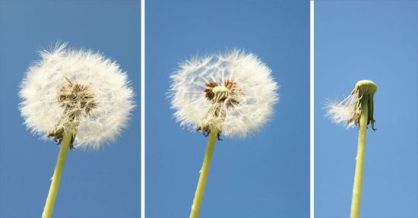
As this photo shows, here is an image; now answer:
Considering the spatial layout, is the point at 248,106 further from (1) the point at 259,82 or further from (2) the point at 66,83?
(2) the point at 66,83

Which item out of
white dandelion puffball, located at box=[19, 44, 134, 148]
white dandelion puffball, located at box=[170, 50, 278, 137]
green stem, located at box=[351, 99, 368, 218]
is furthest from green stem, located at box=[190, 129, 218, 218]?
green stem, located at box=[351, 99, 368, 218]

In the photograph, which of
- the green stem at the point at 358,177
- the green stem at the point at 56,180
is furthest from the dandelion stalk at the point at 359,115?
the green stem at the point at 56,180

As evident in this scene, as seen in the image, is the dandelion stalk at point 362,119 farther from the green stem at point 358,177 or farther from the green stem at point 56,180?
the green stem at point 56,180

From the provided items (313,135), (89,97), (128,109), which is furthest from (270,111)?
(313,135)

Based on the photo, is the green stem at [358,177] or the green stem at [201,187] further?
the green stem at [201,187]

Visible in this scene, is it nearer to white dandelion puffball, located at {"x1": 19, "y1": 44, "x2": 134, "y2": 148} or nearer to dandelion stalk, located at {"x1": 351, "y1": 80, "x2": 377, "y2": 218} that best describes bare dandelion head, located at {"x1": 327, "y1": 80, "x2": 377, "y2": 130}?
dandelion stalk, located at {"x1": 351, "y1": 80, "x2": 377, "y2": 218}
